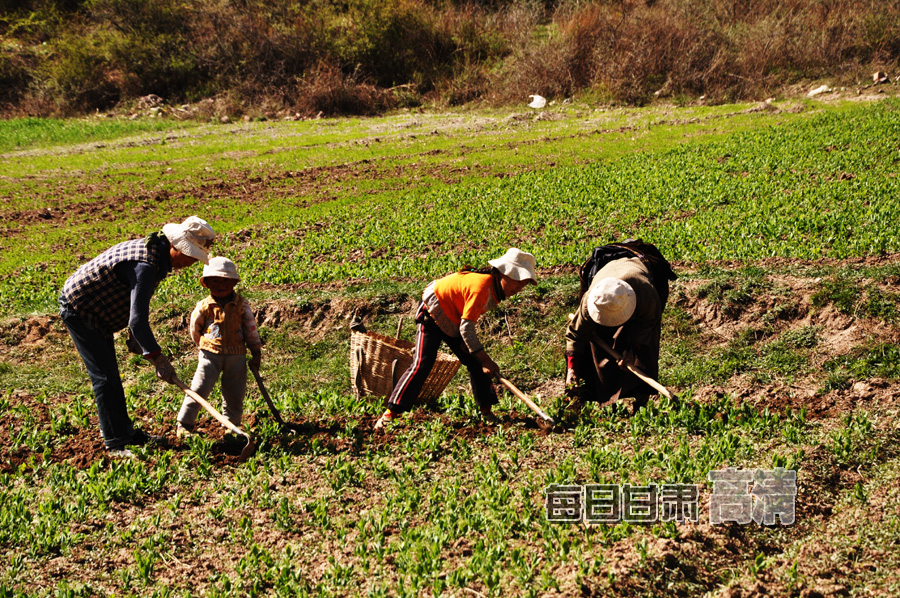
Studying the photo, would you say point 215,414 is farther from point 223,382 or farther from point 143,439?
point 143,439

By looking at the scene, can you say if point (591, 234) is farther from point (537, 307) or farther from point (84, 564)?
point (84, 564)

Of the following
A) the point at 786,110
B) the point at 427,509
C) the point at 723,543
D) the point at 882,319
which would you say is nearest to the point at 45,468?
the point at 427,509

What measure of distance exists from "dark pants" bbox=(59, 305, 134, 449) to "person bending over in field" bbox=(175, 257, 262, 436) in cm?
67

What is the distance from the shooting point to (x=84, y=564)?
4945mm

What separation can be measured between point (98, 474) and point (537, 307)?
5433 mm

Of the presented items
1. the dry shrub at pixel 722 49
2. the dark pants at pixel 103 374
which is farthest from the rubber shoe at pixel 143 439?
the dry shrub at pixel 722 49

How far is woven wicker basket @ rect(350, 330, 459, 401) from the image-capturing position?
7.20 m

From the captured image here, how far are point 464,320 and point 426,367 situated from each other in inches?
29.7

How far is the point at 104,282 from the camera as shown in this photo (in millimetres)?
5988

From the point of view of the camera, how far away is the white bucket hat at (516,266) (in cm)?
612

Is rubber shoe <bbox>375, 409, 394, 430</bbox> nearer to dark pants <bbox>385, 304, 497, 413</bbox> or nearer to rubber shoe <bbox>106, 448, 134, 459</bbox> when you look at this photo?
dark pants <bbox>385, 304, 497, 413</bbox>

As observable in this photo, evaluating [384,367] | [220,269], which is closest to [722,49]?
[384,367]

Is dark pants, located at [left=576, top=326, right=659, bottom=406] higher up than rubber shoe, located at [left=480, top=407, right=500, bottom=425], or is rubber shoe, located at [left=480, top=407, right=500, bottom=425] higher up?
dark pants, located at [left=576, top=326, right=659, bottom=406]

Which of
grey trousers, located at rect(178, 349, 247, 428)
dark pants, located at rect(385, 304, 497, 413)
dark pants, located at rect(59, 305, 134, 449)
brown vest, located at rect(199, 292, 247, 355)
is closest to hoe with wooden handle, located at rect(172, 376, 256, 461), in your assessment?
grey trousers, located at rect(178, 349, 247, 428)
